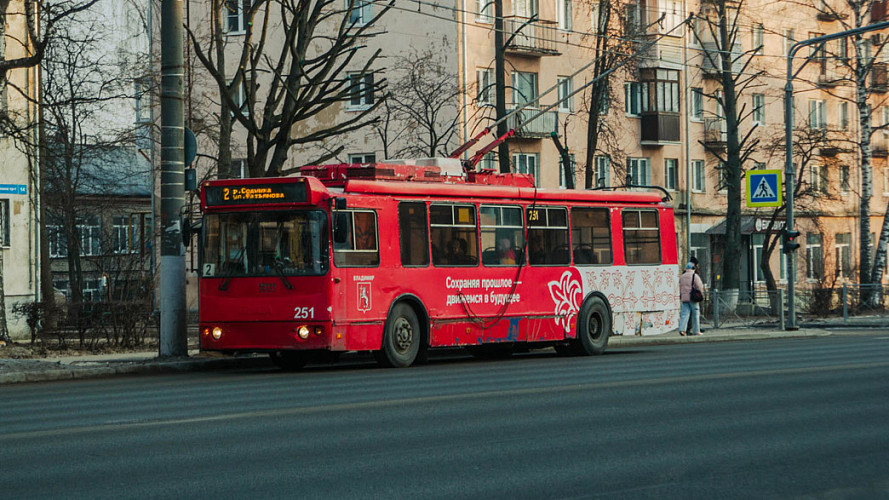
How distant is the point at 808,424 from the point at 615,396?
302 centimetres

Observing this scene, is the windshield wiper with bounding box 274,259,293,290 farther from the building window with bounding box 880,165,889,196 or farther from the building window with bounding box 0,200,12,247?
the building window with bounding box 880,165,889,196

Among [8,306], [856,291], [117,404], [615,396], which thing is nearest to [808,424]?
[615,396]

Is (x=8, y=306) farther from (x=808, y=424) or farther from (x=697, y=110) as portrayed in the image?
(x=697, y=110)

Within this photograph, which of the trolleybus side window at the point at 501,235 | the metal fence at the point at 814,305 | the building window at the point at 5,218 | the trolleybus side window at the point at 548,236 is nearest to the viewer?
the trolleybus side window at the point at 501,235

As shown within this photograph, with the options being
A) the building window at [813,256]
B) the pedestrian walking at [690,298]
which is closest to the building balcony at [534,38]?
the building window at [813,256]

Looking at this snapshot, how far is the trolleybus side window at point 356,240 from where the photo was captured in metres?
19.8

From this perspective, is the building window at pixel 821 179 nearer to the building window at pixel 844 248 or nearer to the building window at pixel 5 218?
the building window at pixel 844 248

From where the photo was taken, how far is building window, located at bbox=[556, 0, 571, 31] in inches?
2039

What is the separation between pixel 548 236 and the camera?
79.2 feet

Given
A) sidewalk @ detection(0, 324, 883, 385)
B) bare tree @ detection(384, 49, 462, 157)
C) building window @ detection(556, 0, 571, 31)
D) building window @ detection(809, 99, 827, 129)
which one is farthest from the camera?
building window @ detection(809, 99, 827, 129)

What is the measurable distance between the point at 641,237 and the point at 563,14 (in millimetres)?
27224

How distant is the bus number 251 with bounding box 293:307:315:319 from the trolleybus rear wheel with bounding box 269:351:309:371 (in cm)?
170

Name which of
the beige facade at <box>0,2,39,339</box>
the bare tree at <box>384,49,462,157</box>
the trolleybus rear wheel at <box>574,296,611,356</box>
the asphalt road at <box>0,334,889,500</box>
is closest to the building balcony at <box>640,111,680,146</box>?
the bare tree at <box>384,49,462,157</box>

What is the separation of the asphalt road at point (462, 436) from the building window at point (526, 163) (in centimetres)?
3251
